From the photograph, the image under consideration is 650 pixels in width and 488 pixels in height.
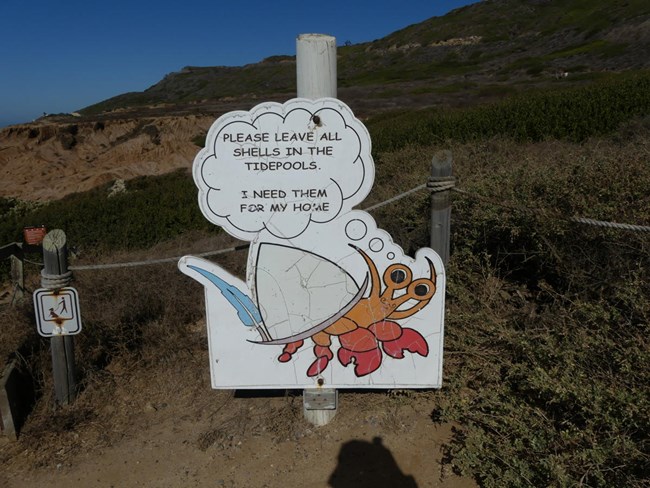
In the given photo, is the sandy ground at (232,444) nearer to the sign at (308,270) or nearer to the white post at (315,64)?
the sign at (308,270)

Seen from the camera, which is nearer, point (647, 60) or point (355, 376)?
point (355, 376)

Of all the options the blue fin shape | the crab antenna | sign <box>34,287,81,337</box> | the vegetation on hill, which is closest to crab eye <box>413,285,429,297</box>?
the crab antenna

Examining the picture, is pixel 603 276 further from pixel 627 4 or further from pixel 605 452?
pixel 627 4

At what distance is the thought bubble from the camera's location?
2.69 m

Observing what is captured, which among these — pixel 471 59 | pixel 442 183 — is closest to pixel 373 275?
pixel 442 183

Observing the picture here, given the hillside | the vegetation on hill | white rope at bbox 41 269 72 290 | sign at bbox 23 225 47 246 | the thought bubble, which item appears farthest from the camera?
the vegetation on hill

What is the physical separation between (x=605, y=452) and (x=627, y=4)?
83046mm

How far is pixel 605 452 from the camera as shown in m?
2.25

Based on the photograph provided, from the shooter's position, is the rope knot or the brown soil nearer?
the rope knot

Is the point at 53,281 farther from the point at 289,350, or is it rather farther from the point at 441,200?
the point at 441,200

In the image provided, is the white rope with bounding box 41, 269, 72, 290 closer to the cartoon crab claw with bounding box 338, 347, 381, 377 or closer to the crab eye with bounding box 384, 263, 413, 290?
the cartoon crab claw with bounding box 338, 347, 381, 377

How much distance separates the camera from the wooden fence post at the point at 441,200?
9.95 ft

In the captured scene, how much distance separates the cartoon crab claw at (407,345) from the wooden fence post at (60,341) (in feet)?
6.95

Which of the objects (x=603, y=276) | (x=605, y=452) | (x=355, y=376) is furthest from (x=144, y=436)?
(x=603, y=276)
